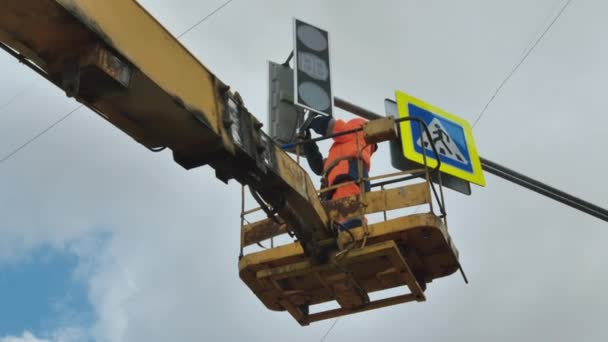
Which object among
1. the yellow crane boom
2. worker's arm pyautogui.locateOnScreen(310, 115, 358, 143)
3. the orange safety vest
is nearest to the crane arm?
the yellow crane boom

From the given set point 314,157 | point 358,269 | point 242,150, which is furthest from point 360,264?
point 242,150

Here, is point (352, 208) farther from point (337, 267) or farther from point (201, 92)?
point (201, 92)

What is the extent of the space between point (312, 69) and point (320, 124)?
76 cm

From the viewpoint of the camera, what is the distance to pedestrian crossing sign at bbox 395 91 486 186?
12.7 metres

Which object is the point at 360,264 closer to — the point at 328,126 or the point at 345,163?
the point at 345,163

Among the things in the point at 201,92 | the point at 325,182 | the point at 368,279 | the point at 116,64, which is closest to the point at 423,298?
the point at 368,279

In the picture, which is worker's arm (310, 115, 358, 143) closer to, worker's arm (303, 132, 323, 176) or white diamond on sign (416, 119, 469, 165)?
worker's arm (303, 132, 323, 176)

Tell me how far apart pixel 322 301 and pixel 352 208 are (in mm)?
1206

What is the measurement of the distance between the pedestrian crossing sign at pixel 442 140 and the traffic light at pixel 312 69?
146 centimetres

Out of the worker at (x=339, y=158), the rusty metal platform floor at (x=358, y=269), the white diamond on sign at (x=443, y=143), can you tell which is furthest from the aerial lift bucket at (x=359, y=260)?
the white diamond on sign at (x=443, y=143)

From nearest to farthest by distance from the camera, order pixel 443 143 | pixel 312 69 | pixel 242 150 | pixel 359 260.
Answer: pixel 242 150 → pixel 359 260 → pixel 312 69 → pixel 443 143

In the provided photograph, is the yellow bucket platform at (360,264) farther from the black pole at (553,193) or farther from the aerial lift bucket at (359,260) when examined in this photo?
the black pole at (553,193)


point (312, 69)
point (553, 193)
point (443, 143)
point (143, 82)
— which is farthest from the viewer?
point (443, 143)

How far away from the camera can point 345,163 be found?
11547 mm
